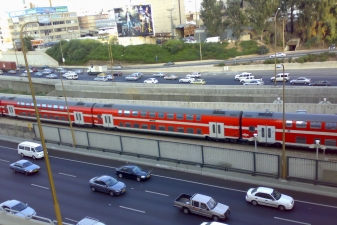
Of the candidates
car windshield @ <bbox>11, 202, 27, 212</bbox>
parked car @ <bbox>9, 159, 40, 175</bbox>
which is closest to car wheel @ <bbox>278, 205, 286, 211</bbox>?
car windshield @ <bbox>11, 202, 27, 212</bbox>

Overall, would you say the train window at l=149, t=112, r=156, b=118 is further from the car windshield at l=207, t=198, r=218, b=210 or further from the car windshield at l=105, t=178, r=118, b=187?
the car windshield at l=207, t=198, r=218, b=210

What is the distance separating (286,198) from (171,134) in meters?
14.7

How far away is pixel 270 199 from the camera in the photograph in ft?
55.3

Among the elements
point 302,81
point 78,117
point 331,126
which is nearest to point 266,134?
point 331,126

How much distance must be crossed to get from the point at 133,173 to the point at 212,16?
56.0 meters

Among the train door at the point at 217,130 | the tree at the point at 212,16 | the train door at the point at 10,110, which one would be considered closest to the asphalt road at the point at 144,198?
the train door at the point at 217,130

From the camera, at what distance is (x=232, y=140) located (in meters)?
27.2

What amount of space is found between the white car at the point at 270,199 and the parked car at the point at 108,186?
7.69 meters

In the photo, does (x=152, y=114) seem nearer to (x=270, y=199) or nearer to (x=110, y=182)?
(x=110, y=182)

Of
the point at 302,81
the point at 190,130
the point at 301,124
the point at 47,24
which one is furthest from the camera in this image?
the point at 47,24

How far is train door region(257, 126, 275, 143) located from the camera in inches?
989

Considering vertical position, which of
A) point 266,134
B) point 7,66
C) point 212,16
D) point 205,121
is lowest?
point 266,134

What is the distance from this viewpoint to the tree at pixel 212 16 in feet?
227

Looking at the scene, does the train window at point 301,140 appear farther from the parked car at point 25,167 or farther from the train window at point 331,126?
the parked car at point 25,167
